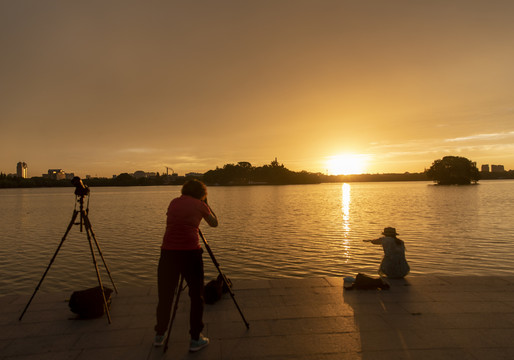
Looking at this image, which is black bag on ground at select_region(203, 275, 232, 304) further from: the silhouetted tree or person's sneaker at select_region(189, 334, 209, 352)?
the silhouetted tree

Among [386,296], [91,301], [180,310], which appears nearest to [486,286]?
[386,296]

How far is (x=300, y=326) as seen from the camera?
201 inches

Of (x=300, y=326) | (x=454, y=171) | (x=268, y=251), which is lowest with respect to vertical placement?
(x=268, y=251)

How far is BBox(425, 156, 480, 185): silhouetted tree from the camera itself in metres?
143

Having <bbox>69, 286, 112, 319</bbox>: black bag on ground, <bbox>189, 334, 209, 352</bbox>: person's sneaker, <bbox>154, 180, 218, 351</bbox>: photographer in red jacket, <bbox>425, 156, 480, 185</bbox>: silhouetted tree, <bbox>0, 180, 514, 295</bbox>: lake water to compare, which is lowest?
<bbox>0, 180, 514, 295</bbox>: lake water

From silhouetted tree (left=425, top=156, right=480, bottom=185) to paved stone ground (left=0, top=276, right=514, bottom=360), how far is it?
15535 cm

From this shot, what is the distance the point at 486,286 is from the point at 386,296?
222 centimetres

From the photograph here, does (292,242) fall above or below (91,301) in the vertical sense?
below

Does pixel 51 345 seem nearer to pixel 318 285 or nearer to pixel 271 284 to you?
pixel 271 284

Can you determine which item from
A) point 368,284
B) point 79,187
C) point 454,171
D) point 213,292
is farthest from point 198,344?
point 454,171

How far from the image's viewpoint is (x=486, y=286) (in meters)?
6.86

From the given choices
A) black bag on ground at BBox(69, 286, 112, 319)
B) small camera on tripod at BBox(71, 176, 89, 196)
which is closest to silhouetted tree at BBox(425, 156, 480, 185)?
small camera on tripod at BBox(71, 176, 89, 196)

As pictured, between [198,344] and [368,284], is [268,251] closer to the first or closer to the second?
[368,284]

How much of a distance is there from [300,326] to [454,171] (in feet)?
525
